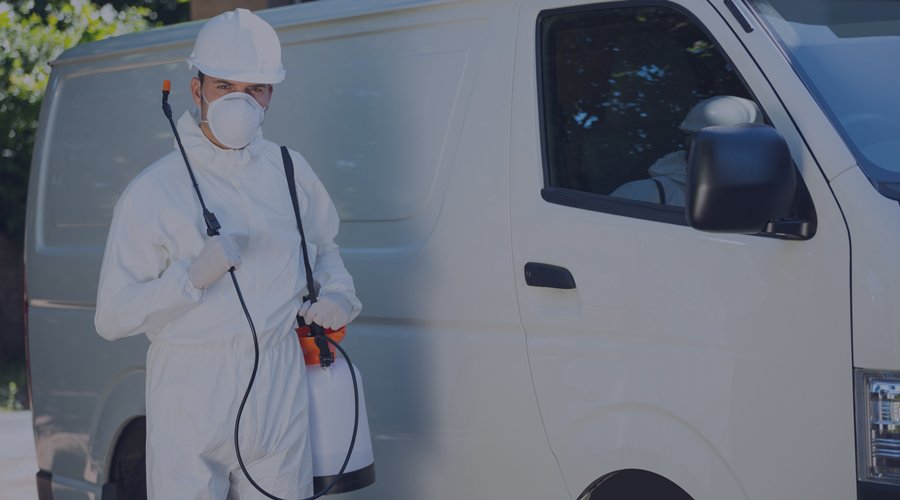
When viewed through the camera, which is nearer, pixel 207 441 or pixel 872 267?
pixel 872 267

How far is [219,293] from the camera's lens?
10.9 ft

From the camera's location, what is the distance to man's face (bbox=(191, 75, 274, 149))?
3408 millimetres

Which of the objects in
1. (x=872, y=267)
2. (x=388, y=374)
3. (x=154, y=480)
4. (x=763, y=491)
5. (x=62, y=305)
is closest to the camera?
(x=872, y=267)

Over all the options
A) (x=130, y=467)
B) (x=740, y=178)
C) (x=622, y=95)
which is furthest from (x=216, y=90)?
(x=130, y=467)

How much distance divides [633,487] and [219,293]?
1.27 meters

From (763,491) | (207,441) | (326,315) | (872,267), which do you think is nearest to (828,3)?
(872,267)

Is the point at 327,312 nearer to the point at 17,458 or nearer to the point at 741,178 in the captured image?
the point at 741,178

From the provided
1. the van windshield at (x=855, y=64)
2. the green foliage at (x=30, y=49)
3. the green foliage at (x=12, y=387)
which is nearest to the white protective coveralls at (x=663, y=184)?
the van windshield at (x=855, y=64)

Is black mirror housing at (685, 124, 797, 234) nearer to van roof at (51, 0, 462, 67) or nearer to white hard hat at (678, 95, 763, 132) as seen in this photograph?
white hard hat at (678, 95, 763, 132)

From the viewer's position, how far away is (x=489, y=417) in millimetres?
3770

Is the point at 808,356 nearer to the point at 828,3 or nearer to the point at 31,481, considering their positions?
the point at 828,3

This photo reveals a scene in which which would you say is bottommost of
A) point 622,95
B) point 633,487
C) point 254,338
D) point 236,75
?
point 633,487

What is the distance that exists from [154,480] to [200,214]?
2.35 ft

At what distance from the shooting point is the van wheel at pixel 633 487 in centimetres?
346
